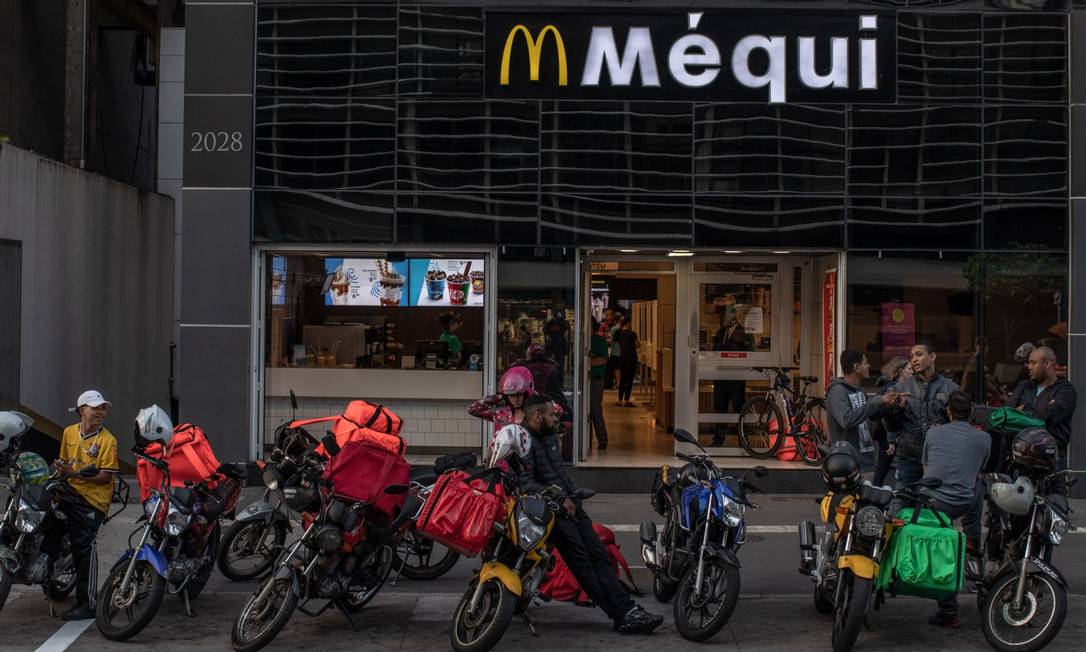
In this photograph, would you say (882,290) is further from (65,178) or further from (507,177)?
(65,178)

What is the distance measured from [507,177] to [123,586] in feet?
24.0

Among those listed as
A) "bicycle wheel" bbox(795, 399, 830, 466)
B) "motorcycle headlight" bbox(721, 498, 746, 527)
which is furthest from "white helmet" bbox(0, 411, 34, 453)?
"bicycle wheel" bbox(795, 399, 830, 466)

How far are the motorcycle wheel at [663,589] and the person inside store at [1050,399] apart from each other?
2.98 metres

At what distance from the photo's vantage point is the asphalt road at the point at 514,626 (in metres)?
7.84

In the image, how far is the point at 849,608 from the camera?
7270 millimetres

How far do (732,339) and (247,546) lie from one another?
763cm

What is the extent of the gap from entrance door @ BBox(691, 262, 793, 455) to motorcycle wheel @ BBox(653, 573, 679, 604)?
644cm

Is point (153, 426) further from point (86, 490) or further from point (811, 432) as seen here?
point (811, 432)

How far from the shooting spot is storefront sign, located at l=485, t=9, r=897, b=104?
13812mm

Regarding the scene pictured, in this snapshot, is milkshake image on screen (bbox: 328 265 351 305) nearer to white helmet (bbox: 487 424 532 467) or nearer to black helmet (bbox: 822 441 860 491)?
white helmet (bbox: 487 424 532 467)

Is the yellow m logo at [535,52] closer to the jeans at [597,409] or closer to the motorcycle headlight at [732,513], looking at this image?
the jeans at [597,409]

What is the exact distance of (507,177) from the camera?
13.8 m

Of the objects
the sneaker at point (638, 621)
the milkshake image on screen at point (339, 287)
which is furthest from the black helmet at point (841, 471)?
the milkshake image on screen at point (339, 287)

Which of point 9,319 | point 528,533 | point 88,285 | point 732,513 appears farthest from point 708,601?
point 88,285
